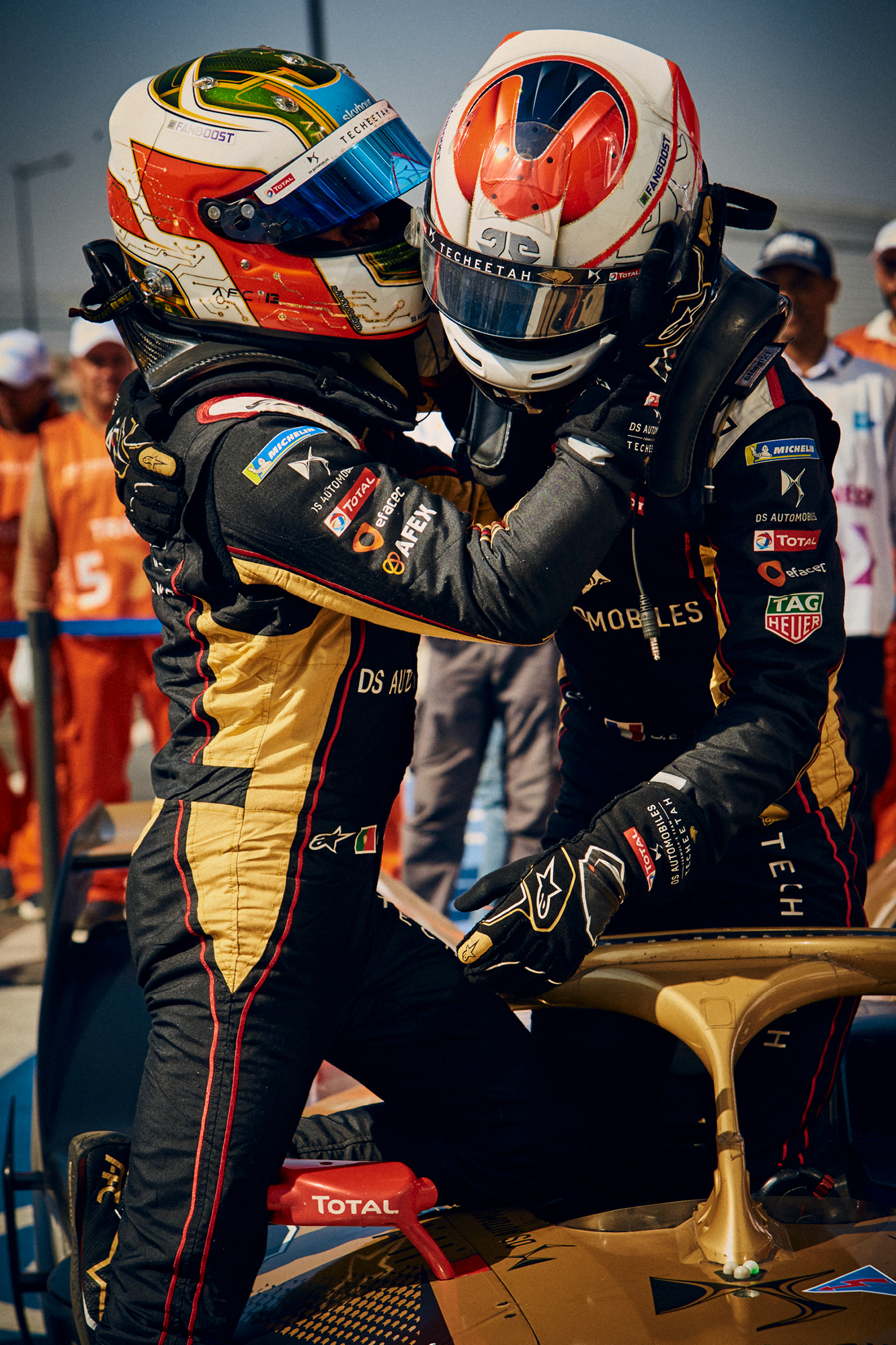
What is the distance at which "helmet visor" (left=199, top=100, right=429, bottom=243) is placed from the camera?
1.66 meters

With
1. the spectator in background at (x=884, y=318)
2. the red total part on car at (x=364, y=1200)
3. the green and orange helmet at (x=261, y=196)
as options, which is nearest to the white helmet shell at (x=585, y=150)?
the green and orange helmet at (x=261, y=196)

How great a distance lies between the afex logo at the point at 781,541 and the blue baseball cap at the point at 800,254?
11.2ft

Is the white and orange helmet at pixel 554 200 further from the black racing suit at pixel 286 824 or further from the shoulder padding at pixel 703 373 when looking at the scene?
the black racing suit at pixel 286 824

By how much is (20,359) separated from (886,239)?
3862 millimetres

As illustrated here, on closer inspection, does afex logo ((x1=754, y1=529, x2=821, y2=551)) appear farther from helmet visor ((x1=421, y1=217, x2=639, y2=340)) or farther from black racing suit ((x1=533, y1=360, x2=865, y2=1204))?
helmet visor ((x1=421, y1=217, x2=639, y2=340))

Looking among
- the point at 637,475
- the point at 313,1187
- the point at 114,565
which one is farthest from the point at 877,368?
the point at 313,1187

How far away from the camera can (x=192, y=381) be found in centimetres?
161

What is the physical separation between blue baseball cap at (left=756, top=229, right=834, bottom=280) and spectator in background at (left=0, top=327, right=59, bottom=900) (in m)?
3.31

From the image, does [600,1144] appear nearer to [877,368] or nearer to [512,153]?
[512,153]

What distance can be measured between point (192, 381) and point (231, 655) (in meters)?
0.36

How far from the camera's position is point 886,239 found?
204 inches

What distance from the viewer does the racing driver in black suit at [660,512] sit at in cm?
156

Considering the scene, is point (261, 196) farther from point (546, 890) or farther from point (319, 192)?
point (546, 890)

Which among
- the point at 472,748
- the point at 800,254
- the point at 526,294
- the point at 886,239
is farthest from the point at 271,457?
the point at 886,239
